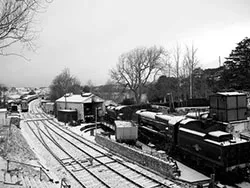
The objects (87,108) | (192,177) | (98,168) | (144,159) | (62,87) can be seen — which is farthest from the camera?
(62,87)

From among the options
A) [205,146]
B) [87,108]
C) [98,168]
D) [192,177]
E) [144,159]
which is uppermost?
[87,108]

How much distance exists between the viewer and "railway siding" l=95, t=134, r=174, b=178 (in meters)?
13.1

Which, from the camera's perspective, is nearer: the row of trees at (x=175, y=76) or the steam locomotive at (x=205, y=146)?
the steam locomotive at (x=205, y=146)

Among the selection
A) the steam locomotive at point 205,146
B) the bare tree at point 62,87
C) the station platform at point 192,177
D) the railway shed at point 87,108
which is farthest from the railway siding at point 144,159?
the bare tree at point 62,87

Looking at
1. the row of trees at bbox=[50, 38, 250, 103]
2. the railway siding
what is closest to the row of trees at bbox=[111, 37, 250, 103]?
the row of trees at bbox=[50, 38, 250, 103]

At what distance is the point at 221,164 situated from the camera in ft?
39.2

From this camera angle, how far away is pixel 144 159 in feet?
50.5

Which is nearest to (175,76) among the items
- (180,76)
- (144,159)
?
(180,76)

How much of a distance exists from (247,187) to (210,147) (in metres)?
2.67

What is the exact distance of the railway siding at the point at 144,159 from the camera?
13072 mm

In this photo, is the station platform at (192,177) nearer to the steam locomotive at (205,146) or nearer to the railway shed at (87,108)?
the steam locomotive at (205,146)

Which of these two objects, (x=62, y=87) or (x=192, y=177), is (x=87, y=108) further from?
(x=62, y=87)

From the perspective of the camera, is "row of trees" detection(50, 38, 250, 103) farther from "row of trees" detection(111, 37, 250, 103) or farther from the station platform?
the station platform

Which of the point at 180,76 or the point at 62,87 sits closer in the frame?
the point at 180,76
